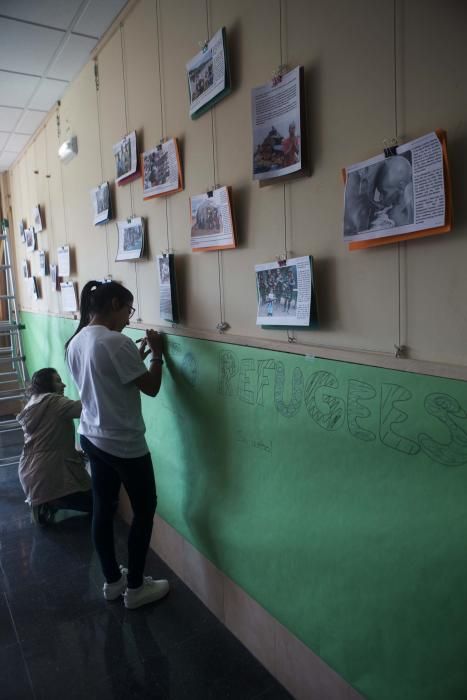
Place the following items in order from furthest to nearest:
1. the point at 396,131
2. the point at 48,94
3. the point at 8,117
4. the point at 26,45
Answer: the point at 8,117 → the point at 48,94 → the point at 26,45 → the point at 396,131

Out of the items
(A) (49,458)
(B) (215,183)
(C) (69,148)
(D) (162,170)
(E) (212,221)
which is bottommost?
(A) (49,458)

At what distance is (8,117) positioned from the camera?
3.47m

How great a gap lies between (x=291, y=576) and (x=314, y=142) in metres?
1.30

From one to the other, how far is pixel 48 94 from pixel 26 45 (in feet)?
2.23

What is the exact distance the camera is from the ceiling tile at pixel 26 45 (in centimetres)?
228

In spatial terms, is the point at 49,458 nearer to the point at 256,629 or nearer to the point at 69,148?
the point at 256,629

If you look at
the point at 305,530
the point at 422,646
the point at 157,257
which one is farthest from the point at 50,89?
the point at 422,646

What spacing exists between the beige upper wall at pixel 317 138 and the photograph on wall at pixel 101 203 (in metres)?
0.11

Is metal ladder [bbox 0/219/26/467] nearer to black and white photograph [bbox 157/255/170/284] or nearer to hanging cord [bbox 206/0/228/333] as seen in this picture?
black and white photograph [bbox 157/255/170/284]

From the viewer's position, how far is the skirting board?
1.39 m

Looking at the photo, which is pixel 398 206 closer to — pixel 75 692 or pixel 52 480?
pixel 75 692

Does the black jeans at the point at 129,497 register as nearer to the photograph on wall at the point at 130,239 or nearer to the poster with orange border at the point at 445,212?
the photograph on wall at the point at 130,239

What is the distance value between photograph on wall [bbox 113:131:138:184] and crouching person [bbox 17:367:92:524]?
4.38 ft

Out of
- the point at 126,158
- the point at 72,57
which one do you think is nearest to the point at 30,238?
the point at 72,57
